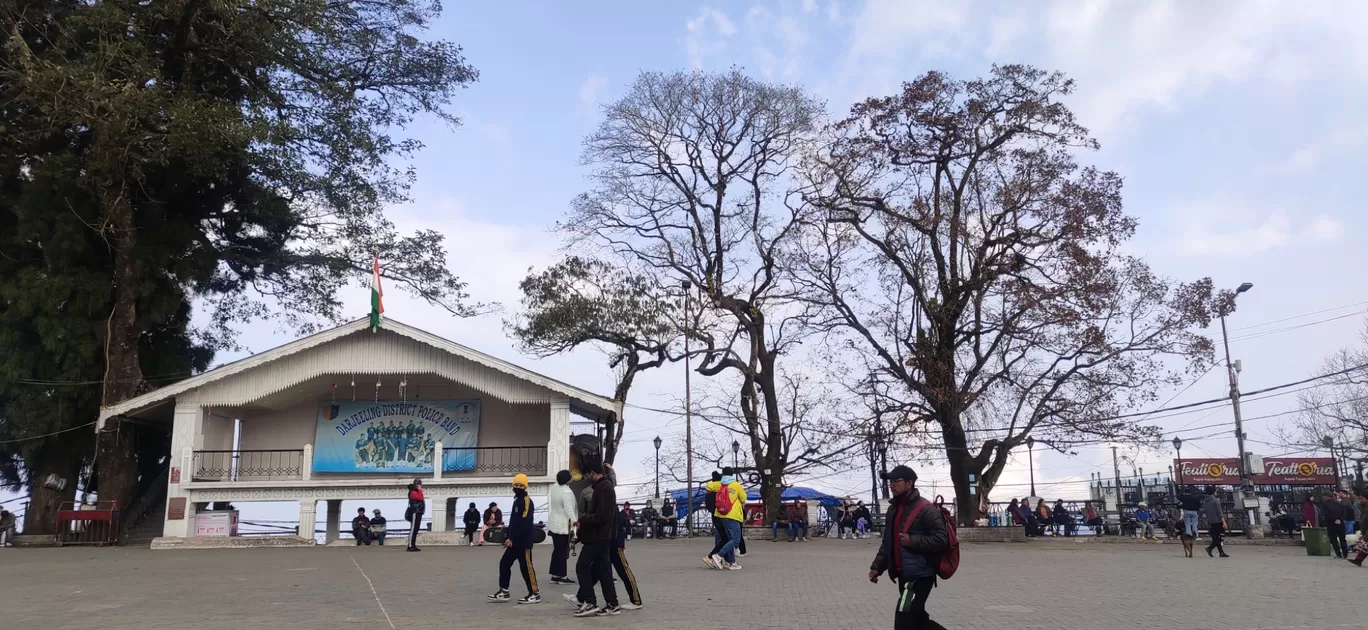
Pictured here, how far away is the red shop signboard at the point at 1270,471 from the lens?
5169 centimetres

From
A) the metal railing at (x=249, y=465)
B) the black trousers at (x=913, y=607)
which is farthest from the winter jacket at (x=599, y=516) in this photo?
the metal railing at (x=249, y=465)

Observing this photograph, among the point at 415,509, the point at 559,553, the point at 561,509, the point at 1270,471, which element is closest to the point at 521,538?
the point at 561,509

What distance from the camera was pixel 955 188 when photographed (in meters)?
28.6

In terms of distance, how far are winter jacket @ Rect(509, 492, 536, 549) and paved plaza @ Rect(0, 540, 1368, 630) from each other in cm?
69

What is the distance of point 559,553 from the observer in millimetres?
12016

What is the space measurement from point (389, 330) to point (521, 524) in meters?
16.7

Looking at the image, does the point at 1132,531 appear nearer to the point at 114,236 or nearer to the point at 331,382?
the point at 331,382

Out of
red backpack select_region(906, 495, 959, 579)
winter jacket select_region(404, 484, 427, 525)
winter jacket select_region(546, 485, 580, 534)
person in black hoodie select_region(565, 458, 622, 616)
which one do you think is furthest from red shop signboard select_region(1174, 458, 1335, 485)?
red backpack select_region(906, 495, 959, 579)

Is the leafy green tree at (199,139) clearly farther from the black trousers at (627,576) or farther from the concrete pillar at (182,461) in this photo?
the black trousers at (627,576)

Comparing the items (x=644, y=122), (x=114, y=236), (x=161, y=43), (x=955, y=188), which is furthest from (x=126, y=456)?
(x=955, y=188)

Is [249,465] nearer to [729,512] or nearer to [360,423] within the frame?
[360,423]

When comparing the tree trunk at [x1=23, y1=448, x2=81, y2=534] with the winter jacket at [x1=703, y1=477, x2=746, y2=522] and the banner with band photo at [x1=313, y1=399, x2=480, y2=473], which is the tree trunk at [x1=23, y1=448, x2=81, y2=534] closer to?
the banner with band photo at [x1=313, y1=399, x2=480, y2=473]

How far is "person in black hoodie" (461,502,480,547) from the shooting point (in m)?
25.5

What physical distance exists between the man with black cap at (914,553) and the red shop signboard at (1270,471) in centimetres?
5143
